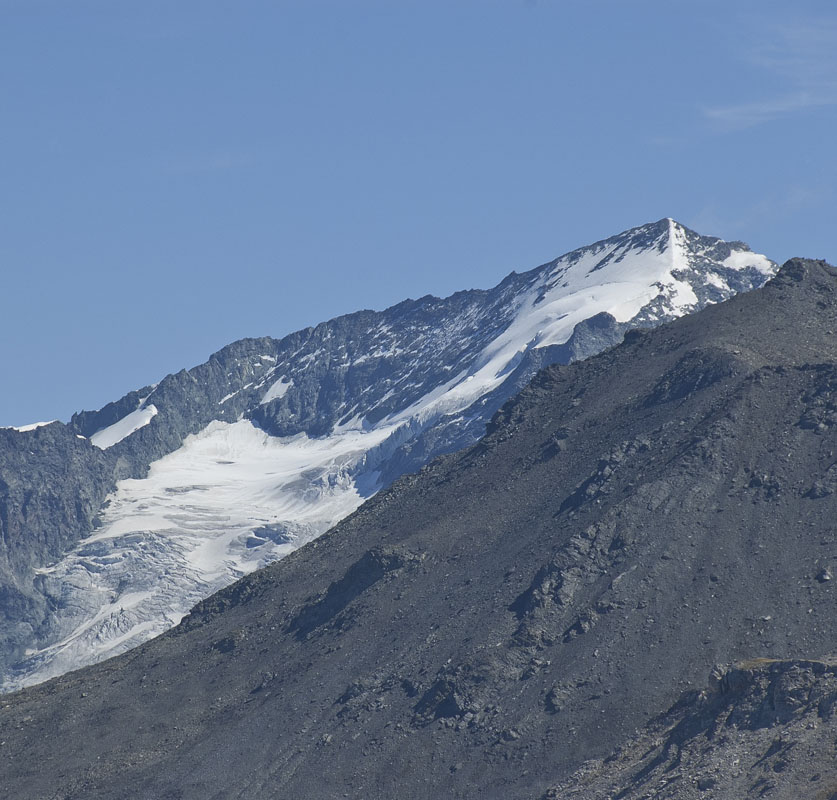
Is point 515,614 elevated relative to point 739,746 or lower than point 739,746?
elevated

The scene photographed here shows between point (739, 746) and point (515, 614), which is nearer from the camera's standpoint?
point (739, 746)

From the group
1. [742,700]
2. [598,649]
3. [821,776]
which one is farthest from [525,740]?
[821,776]

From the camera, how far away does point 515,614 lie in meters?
138

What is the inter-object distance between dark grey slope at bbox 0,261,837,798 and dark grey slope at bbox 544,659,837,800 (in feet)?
16.0

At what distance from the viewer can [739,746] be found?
108 meters

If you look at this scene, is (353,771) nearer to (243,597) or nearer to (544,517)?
(544,517)

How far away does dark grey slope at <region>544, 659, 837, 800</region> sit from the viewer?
339 ft

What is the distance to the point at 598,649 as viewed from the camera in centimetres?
12950

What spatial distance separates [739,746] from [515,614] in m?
32.4

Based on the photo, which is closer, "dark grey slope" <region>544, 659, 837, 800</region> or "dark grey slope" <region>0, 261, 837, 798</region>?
"dark grey slope" <region>544, 659, 837, 800</region>

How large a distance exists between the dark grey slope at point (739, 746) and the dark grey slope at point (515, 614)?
488 centimetres

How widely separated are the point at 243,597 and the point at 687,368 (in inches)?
1659

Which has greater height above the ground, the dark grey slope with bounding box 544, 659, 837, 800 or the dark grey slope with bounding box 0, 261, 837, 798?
the dark grey slope with bounding box 0, 261, 837, 798

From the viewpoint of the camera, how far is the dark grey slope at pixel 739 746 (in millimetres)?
103375
